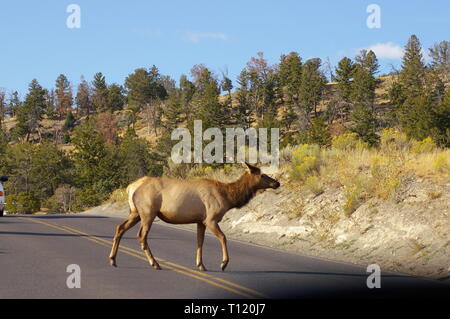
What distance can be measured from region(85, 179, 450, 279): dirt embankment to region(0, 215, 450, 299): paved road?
151 centimetres

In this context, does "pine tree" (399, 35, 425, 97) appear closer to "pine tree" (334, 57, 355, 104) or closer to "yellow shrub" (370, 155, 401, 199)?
"pine tree" (334, 57, 355, 104)

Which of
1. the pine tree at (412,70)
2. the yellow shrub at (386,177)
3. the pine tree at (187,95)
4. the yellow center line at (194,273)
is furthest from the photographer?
the pine tree at (187,95)

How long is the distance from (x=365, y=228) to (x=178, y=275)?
803cm

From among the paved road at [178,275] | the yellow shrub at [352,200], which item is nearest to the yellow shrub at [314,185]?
the yellow shrub at [352,200]

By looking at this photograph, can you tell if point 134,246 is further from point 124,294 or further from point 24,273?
point 124,294

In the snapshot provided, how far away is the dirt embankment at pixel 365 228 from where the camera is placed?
14289 millimetres

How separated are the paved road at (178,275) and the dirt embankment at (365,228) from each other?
1514 mm

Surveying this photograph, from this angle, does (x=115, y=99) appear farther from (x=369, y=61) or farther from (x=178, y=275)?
(x=178, y=275)

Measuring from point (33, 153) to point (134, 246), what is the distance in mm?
82172

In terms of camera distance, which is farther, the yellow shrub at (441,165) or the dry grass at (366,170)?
the yellow shrub at (441,165)

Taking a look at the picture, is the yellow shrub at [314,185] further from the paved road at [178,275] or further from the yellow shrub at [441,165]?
the paved road at [178,275]

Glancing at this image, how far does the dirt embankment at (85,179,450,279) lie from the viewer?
563 inches

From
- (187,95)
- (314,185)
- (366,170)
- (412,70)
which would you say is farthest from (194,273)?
(187,95)

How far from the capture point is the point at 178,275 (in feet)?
35.4
